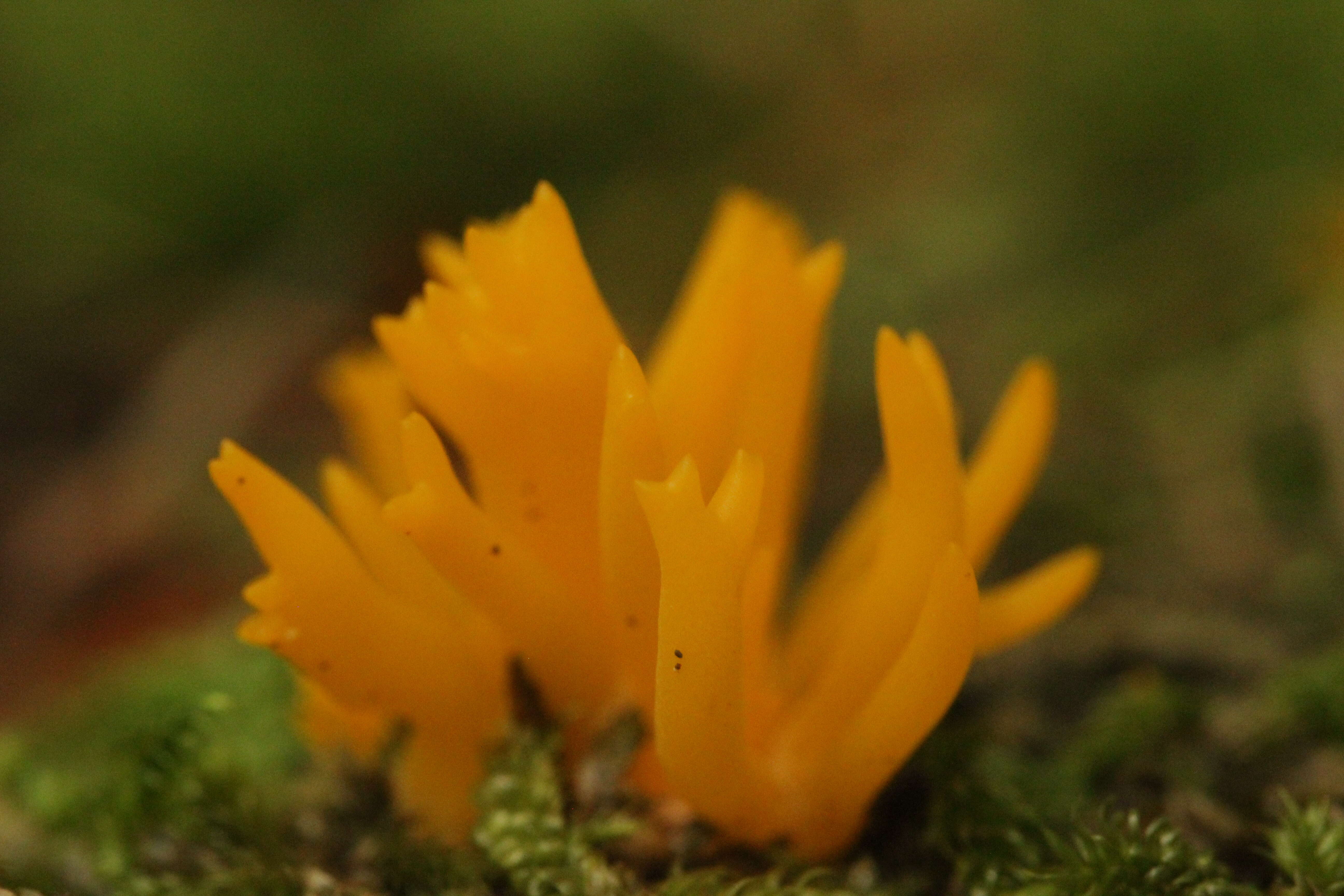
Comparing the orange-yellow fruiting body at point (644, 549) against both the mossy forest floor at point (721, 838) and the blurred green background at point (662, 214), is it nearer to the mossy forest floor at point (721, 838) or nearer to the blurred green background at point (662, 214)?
the mossy forest floor at point (721, 838)

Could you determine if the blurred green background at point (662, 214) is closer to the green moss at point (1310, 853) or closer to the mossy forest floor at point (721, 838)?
the mossy forest floor at point (721, 838)

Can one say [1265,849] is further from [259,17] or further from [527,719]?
[259,17]

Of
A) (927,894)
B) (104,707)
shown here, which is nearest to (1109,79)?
(927,894)

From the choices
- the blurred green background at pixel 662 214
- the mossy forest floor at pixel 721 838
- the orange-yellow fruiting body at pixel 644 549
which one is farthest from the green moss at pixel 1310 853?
the blurred green background at pixel 662 214

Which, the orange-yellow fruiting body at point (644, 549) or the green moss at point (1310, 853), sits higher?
the orange-yellow fruiting body at point (644, 549)

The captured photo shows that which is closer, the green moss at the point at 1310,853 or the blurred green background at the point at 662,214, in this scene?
the green moss at the point at 1310,853

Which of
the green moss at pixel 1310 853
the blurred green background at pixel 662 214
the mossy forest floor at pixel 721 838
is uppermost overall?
the blurred green background at pixel 662 214
